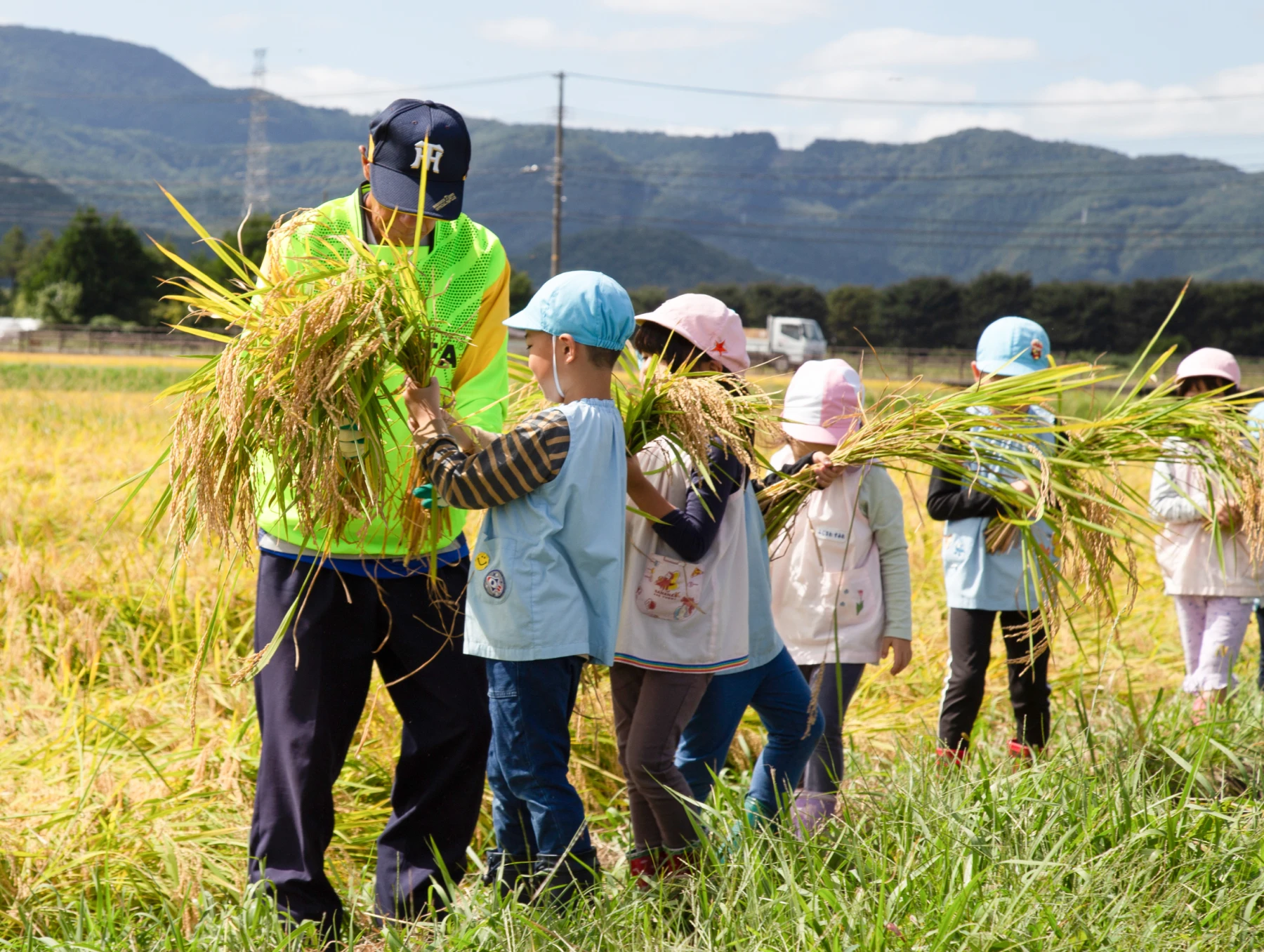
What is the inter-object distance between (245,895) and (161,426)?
35.0ft

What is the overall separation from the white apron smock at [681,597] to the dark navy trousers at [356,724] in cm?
40

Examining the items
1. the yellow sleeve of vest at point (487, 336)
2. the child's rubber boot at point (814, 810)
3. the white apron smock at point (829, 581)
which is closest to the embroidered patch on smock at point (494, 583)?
the yellow sleeve of vest at point (487, 336)

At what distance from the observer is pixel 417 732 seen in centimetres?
253

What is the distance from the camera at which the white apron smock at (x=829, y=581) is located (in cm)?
308

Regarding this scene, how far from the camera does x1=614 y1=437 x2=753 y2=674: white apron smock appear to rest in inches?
99.3

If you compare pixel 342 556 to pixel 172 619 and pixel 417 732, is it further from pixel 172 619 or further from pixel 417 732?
pixel 172 619

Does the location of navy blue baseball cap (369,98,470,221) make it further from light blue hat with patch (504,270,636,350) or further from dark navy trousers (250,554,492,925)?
dark navy trousers (250,554,492,925)

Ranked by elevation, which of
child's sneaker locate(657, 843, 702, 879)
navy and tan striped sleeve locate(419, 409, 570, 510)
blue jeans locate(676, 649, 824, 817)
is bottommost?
child's sneaker locate(657, 843, 702, 879)

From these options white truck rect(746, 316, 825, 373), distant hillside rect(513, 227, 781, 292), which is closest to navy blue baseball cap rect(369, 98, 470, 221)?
white truck rect(746, 316, 825, 373)

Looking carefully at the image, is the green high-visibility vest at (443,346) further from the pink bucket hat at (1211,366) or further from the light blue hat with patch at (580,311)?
the pink bucket hat at (1211,366)

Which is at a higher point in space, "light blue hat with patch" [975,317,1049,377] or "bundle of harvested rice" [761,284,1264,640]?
"light blue hat with patch" [975,317,1049,377]

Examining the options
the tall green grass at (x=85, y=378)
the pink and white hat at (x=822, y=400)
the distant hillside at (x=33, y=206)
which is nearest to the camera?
the pink and white hat at (x=822, y=400)

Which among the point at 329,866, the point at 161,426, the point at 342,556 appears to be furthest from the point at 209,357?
the point at 161,426

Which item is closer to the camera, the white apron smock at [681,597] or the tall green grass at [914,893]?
the tall green grass at [914,893]
